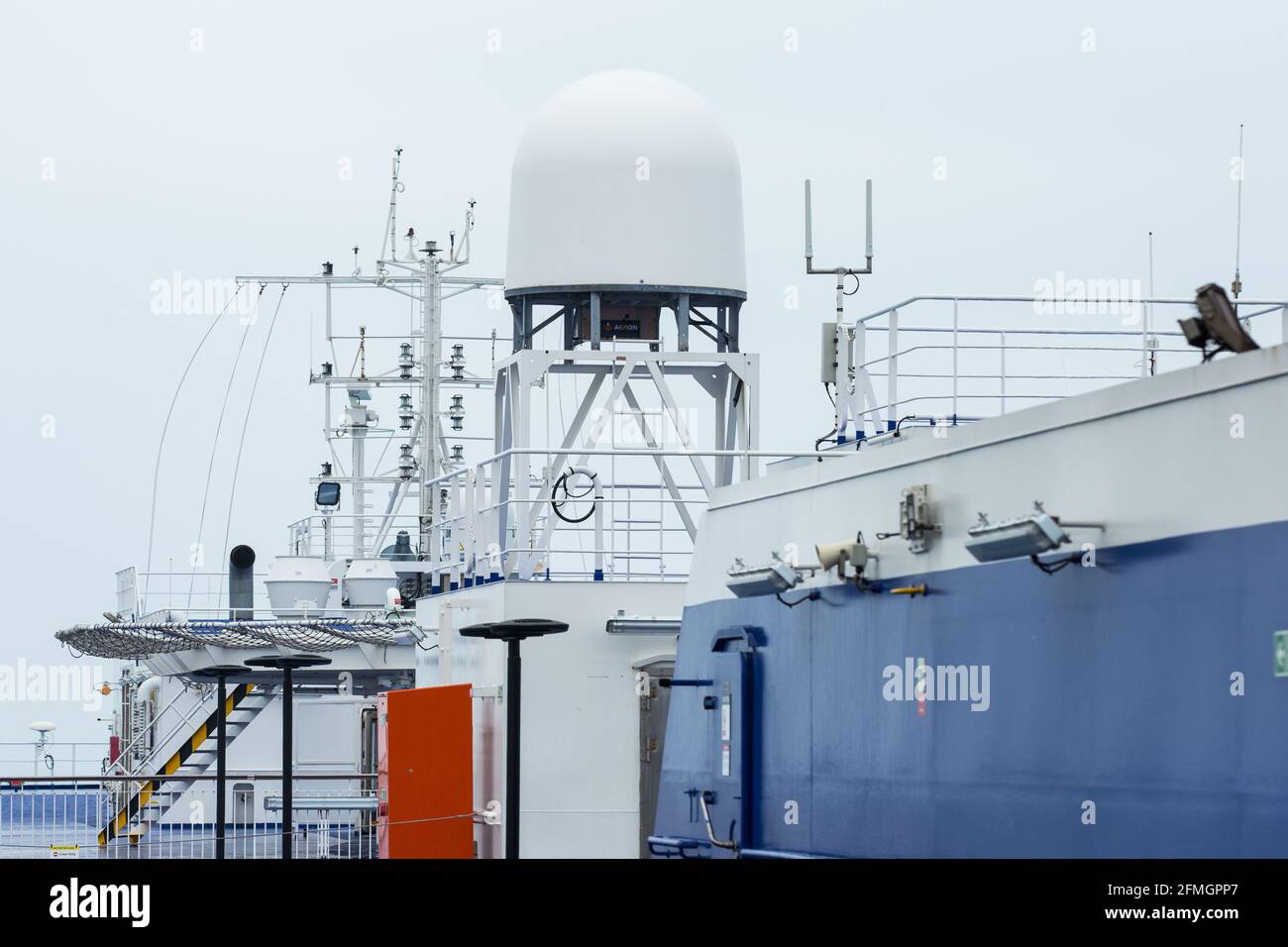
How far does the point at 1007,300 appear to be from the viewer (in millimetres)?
17312

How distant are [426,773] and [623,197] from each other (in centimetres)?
685

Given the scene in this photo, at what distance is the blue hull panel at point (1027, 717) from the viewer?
8.72 meters

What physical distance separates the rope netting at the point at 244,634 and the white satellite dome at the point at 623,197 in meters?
15.4

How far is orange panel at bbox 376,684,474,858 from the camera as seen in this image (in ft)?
63.6

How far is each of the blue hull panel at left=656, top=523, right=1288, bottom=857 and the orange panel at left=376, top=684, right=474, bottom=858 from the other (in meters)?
4.97

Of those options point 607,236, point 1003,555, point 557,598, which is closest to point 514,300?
point 607,236

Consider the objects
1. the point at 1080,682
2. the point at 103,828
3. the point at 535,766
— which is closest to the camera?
the point at 1080,682

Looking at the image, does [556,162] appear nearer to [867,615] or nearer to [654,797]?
[654,797]

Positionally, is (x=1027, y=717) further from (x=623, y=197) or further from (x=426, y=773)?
(x=623, y=197)

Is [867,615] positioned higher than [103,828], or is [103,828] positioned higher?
[867,615]

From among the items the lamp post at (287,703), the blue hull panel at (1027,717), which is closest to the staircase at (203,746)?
the lamp post at (287,703)

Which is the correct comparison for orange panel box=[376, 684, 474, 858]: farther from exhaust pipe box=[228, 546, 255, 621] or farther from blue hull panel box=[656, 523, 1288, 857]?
exhaust pipe box=[228, 546, 255, 621]
